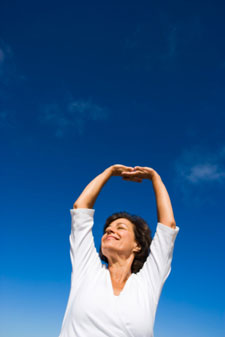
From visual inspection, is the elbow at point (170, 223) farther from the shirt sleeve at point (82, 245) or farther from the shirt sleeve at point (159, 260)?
the shirt sleeve at point (82, 245)

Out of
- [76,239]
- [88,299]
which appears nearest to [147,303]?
[88,299]

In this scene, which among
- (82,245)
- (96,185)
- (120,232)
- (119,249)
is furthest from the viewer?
(96,185)

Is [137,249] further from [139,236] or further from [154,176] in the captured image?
[154,176]

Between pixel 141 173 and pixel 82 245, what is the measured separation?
5.10ft

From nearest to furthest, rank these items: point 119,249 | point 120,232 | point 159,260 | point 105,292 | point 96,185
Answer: point 105,292 → point 159,260 → point 119,249 → point 120,232 → point 96,185

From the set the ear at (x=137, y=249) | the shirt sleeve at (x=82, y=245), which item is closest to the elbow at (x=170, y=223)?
the ear at (x=137, y=249)

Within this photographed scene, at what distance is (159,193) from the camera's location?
403 centimetres

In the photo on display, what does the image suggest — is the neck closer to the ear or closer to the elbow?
the ear

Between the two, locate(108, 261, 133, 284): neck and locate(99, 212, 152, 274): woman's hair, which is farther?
locate(99, 212, 152, 274): woman's hair

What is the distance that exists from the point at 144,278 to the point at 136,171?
1.71 m

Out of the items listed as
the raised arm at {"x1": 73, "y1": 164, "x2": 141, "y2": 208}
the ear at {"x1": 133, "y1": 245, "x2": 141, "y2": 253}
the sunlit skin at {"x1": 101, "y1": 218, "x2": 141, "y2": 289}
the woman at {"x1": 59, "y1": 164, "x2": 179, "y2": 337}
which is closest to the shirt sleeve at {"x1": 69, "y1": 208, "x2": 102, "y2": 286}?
the woman at {"x1": 59, "y1": 164, "x2": 179, "y2": 337}

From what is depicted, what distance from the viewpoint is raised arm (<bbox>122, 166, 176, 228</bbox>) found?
3753mm

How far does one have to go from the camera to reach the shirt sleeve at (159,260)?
349 centimetres

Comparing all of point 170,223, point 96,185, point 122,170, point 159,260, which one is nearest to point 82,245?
point 96,185
